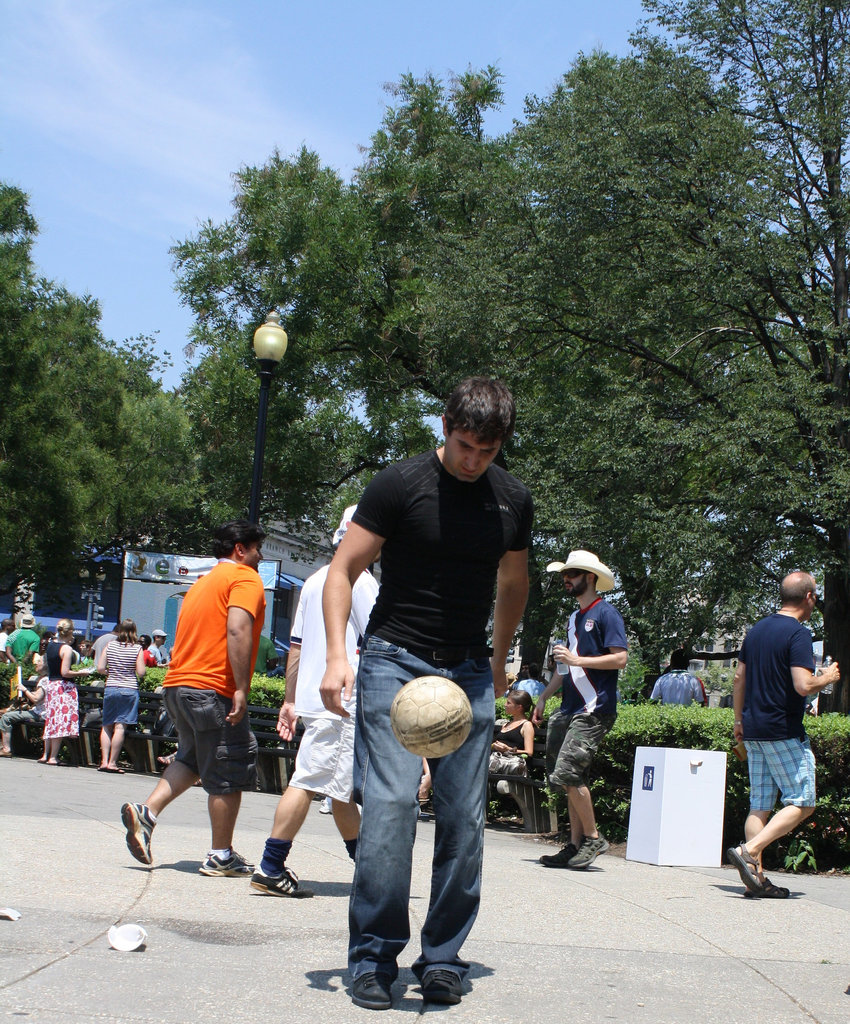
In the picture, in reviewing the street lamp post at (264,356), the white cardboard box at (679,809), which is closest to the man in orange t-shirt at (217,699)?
the white cardboard box at (679,809)

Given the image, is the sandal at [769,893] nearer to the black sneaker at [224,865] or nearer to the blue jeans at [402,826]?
the black sneaker at [224,865]

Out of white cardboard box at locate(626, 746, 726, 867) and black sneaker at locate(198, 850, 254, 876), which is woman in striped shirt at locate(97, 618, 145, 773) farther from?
black sneaker at locate(198, 850, 254, 876)

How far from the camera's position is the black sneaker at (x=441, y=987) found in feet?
12.1

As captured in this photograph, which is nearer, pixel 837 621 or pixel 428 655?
pixel 428 655

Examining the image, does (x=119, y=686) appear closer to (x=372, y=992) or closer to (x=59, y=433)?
(x=372, y=992)

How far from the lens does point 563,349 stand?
83.9 ft

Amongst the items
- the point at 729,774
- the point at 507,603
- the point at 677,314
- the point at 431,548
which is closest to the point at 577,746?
the point at 729,774

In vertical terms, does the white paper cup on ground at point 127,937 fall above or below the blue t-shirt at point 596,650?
below

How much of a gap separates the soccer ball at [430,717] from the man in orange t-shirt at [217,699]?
8.47 ft

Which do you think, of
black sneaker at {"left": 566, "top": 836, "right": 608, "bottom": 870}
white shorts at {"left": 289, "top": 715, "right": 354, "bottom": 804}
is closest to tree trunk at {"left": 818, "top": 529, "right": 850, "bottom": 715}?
black sneaker at {"left": 566, "top": 836, "right": 608, "bottom": 870}

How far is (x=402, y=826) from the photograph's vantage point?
12.5 feet

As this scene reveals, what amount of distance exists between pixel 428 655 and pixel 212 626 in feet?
9.13

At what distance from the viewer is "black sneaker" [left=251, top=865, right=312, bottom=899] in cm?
567

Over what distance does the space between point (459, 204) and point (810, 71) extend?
10.2 metres
